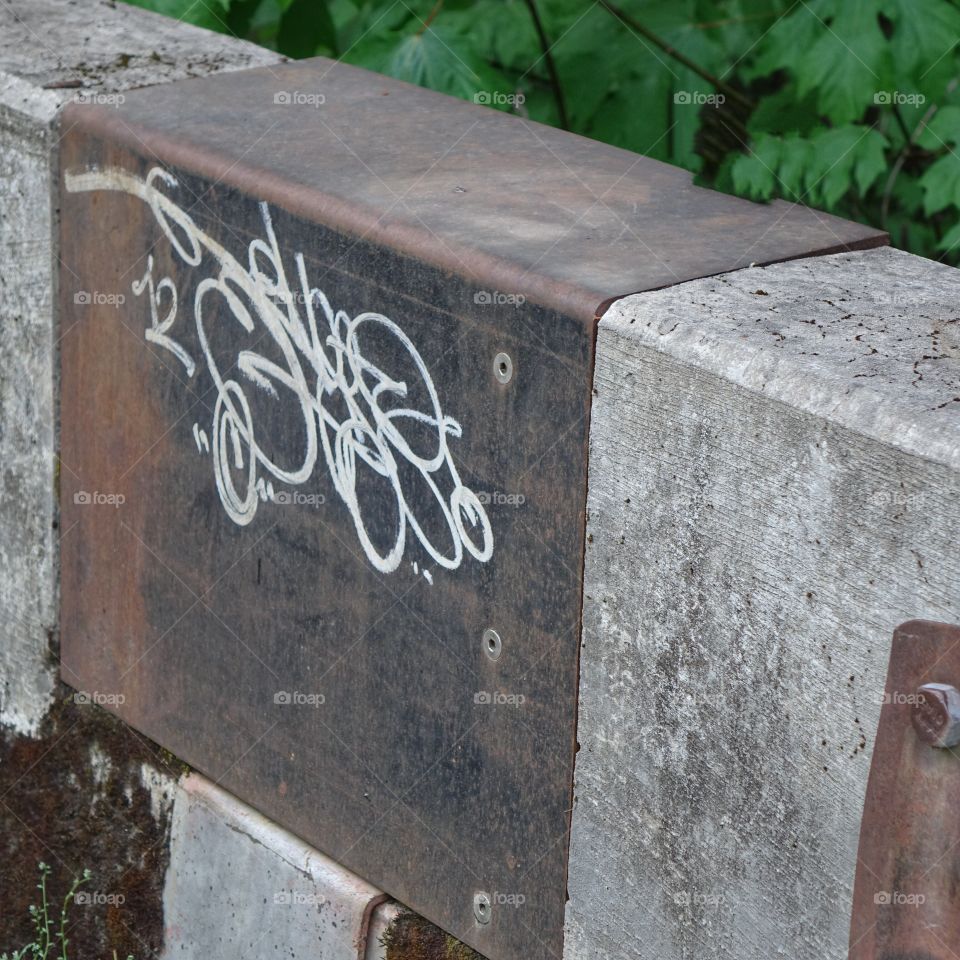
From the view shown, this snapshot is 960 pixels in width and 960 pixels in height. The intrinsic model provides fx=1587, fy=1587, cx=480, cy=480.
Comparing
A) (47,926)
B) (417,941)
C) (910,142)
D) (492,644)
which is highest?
(910,142)

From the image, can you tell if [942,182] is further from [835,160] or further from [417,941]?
[417,941]

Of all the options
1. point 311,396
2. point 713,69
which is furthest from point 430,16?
point 311,396

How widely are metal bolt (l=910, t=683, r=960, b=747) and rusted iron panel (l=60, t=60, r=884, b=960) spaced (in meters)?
0.59

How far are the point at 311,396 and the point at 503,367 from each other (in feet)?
1.50

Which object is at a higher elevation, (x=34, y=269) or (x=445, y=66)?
(x=445, y=66)

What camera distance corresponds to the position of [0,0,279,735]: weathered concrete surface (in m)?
3.14

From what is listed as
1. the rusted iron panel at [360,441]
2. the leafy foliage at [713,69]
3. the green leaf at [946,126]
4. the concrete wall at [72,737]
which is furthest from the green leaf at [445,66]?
the green leaf at [946,126]

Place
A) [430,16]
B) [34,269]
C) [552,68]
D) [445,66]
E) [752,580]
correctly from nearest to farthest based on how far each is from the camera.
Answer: [752,580] < [34,269] < [445,66] < [430,16] < [552,68]

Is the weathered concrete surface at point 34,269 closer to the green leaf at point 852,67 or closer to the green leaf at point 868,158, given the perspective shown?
the green leaf at point 852,67

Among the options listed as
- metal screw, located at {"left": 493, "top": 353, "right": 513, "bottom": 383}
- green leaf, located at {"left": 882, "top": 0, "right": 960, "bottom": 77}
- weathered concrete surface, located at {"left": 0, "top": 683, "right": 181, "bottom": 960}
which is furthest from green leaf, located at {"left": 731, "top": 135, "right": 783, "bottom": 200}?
weathered concrete surface, located at {"left": 0, "top": 683, "right": 181, "bottom": 960}

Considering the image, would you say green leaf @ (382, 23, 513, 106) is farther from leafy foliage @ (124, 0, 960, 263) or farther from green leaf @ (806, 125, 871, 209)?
green leaf @ (806, 125, 871, 209)

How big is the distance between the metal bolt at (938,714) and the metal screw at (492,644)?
75 cm

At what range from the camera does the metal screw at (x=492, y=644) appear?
238cm

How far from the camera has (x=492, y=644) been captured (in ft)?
7.86
